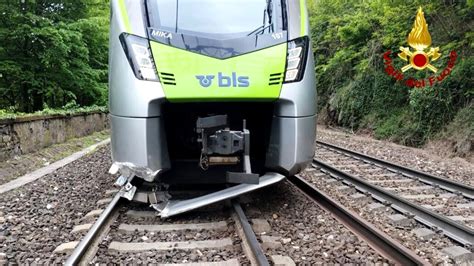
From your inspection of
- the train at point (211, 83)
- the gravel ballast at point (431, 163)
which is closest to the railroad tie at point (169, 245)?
the train at point (211, 83)

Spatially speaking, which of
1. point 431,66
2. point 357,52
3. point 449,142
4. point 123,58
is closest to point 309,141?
point 123,58

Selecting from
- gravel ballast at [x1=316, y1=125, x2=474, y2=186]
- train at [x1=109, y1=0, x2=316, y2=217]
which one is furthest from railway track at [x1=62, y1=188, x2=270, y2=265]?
gravel ballast at [x1=316, y1=125, x2=474, y2=186]

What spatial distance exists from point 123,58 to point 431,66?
920 centimetres

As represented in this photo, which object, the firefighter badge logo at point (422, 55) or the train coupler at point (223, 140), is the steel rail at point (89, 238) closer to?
the train coupler at point (223, 140)

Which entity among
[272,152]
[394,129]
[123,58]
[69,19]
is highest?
[69,19]

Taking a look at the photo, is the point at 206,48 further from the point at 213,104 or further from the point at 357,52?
the point at 357,52

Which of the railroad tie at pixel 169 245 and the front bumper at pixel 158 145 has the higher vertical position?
the front bumper at pixel 158 145

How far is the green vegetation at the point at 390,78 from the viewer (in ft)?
35.7

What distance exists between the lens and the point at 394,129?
13.1 metres

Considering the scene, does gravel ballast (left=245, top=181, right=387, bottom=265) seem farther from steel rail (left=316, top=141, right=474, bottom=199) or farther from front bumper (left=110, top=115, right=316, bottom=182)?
steel rail (left=316, top=141, right=474, bottom=199)

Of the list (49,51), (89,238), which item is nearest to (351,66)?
(49,51)

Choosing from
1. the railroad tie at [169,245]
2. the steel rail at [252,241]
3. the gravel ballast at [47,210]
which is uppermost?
the steel rail at [252,241]

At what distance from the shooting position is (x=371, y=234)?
3615 millimetres

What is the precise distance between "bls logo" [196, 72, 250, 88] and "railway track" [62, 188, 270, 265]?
3.74 ft
